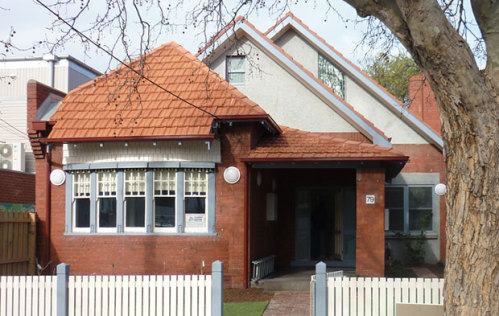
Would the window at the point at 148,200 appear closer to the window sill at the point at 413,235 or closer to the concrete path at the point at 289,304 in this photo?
the concrete path at the point at 289,304

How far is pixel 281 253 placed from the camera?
714 inches

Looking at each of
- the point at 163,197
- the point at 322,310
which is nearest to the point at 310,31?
the point at 163,197

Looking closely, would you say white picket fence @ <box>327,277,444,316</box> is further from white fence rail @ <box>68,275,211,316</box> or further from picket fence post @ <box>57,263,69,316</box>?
picket fence post @ <box>57,263,69,316</box>

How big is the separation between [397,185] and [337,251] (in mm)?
3810

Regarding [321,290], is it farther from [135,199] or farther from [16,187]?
[16,187]

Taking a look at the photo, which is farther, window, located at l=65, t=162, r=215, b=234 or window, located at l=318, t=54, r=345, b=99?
window, located at l=318, t=54, r=345, b=99

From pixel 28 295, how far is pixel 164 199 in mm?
5484

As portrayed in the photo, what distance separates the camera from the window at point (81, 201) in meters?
15.4

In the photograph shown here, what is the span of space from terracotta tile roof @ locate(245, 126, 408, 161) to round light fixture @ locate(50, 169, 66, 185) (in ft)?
15.0

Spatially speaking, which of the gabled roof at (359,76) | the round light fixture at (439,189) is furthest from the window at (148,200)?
the round light fixture at (439,189)

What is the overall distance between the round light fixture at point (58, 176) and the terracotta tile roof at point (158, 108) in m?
1.03

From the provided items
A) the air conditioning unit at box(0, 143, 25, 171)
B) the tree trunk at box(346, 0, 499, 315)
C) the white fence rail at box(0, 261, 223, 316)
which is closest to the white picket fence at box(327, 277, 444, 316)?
the white fence rail at box(0, 261, 223, 316)

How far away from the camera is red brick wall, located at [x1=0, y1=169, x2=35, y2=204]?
71.6ft

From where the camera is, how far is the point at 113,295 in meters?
9.66
